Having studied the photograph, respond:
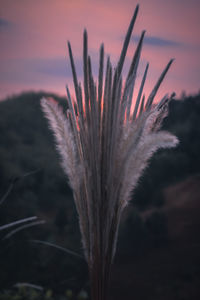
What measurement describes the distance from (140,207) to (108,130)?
727 centimetres

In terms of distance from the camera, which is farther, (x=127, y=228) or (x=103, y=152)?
(x=127, y=228)

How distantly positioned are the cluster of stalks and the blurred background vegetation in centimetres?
89

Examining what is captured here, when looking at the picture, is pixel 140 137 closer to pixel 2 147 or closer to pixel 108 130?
pixel 108 130

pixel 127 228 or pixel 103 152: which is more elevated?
pixel 103 152

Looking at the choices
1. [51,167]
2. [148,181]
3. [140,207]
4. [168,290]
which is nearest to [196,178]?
[148,181]

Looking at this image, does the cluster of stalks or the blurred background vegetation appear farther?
the blurred background vegetation

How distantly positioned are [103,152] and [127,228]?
5.74m

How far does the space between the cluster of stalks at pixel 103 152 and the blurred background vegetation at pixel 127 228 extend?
89 cm

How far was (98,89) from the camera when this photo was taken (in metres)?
1.04

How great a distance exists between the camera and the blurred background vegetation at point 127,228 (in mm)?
4605

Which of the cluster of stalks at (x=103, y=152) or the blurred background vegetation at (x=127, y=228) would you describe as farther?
the blurred background vegetation at (x=127, y=228)

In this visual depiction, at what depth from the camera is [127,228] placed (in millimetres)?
6352

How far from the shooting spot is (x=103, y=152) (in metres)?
1.00

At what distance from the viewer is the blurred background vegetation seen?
181 inches
